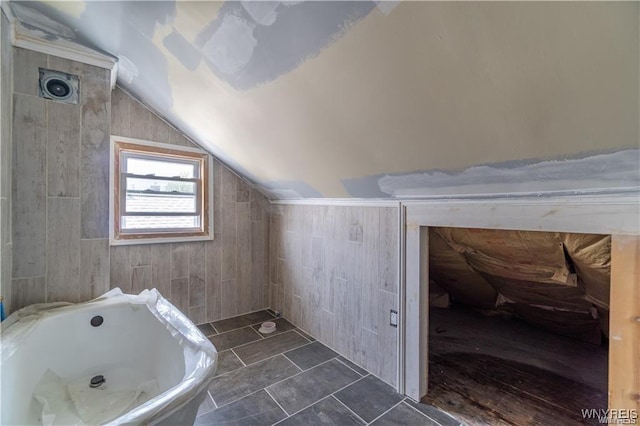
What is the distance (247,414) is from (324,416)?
473mm

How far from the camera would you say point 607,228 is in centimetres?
113

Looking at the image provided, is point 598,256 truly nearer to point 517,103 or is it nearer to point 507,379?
point 507,379

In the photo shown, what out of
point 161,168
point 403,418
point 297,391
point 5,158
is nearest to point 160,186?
point 161,168

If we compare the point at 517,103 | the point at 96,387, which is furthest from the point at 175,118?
the point at 517,103

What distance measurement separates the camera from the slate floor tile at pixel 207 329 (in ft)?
8.97

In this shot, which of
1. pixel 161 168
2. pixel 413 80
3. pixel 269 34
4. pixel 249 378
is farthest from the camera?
pixel 161 168

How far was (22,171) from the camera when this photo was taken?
164 centimetres

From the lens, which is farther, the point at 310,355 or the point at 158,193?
the point at 158,193

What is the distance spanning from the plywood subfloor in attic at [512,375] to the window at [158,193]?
2.59 meters

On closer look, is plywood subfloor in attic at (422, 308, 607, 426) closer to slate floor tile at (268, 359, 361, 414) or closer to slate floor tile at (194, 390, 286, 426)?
slate floor tile at (268, 359, 361, 414)

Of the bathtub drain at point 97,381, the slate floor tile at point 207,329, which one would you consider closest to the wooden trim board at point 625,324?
the bathtub drain at point 97,381

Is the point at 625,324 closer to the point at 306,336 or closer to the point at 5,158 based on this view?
the point at 306,336

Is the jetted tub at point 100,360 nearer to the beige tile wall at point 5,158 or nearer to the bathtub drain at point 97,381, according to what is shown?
the bathtub drain at point 97,381

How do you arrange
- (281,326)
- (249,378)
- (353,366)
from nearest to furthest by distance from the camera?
(249,378)
(353,366)
(281,326)
